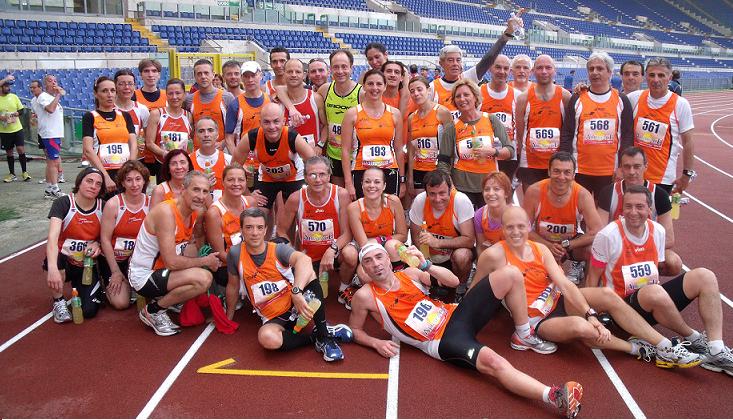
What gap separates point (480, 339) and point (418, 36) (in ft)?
89.6

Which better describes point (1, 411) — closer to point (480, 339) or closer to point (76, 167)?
point (480, 339)

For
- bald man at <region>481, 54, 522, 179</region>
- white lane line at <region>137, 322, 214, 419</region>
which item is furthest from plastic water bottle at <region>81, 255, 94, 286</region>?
bald man at <region>481, 54, 522, 179</region>

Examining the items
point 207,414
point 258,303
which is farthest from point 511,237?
point 207,414

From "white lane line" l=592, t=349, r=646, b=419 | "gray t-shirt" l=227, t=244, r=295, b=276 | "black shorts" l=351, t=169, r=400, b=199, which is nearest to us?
"white lane line" l=592, t=349, r=646, b=419

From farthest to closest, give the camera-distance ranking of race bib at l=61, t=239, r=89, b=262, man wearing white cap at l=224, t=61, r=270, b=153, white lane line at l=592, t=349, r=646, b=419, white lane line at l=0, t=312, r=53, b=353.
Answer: man wearing white cap at l=224, t=61, r=270, b=153, race bib at l=61, t=239, r=89, b=262, white lane line at l=0, t=312, r=53, b=353, white lane line at l=592, t=349, r=646, b=419

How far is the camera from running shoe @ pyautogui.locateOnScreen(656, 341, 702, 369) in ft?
11.6

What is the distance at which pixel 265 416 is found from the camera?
325cm

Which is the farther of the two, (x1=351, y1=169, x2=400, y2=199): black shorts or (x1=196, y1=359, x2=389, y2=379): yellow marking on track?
(x1=351, y1=169, x2=400, y2=199): black shorts

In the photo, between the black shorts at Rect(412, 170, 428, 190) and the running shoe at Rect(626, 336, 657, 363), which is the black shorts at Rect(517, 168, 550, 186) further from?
the running shoe at Rect(626, 336, 657, 363)

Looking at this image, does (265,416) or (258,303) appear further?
(258,303)

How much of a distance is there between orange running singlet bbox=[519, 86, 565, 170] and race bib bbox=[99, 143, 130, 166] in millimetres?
4095

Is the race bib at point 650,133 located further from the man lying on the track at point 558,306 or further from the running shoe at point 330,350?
the running shoe at point 330,350

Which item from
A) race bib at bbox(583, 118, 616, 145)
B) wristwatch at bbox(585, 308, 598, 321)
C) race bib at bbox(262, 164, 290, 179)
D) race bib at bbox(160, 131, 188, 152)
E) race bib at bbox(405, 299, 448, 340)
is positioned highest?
race bib at bbox(583, 118, 616, 145)

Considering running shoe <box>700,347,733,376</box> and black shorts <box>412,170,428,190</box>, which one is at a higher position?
A: black shorts <box>412,170,428,190</box>
